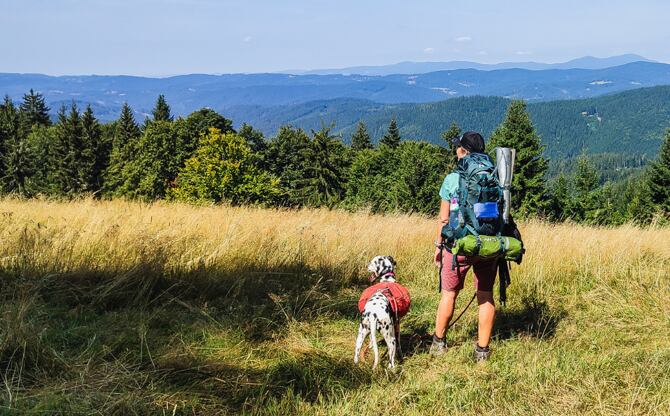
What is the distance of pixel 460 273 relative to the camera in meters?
3.77

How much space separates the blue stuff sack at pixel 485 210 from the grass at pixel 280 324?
3.66 ft

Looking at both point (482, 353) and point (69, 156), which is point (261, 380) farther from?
point (69, 156)

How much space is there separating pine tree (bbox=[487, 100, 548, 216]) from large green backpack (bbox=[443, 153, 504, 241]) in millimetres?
37106

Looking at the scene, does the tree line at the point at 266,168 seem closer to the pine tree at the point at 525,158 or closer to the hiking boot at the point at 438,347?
the pine tree at the point at 525,158

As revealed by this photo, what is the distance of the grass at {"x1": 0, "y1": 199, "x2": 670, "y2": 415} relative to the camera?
9.21 ft

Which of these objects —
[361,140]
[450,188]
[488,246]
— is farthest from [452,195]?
[361,140]

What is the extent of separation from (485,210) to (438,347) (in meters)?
1.31

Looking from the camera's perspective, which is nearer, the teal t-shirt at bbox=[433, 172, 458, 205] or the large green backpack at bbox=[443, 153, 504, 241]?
the large green backpack at bbox=[443, 153, 504, 241]

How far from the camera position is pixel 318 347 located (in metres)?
3.80

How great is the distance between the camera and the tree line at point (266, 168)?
37.9m

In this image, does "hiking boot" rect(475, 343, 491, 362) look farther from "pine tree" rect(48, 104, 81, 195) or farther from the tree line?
"pine tree" rect(48, 104, 81, 195)

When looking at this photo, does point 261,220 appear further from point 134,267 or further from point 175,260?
point 134,267

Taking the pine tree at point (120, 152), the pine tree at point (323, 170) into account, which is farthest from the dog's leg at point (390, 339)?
the pine tree at point (120, 152)

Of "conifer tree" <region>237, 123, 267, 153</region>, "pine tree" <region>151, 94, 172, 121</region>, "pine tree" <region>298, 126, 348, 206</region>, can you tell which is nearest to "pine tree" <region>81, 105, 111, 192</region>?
"pine tree" <region>151, 94, 172, 121</region>
